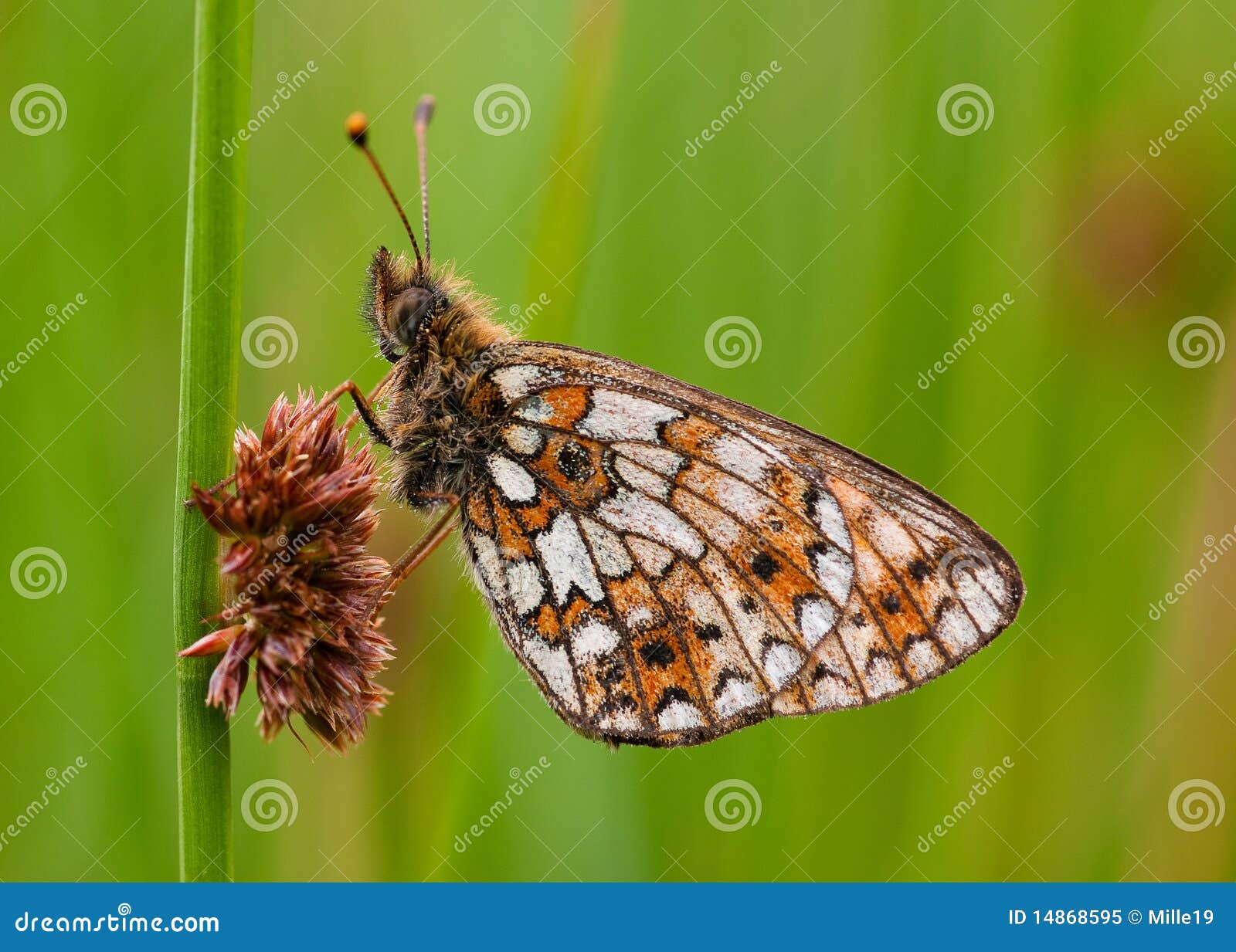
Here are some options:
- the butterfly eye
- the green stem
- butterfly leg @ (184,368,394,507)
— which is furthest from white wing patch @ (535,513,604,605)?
the green stem

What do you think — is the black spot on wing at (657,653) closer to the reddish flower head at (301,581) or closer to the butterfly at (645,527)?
the butterfly at (645,527)

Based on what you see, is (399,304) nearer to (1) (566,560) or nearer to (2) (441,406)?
(2) (441,406)

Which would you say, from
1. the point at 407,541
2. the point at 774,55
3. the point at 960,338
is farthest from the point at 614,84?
the point at 407,541

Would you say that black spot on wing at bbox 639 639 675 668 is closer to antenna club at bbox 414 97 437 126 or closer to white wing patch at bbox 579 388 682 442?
white wing patch at bbox 579 388 682 442

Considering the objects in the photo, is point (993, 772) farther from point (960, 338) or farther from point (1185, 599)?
point (960, 338)

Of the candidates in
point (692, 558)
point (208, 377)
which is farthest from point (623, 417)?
point (208, 377)
